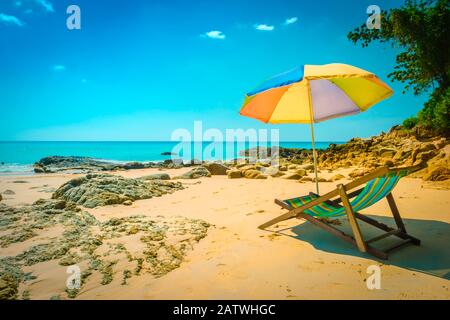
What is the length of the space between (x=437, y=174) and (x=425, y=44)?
913cm

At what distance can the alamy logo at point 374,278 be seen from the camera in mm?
2445

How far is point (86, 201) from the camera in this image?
580cm

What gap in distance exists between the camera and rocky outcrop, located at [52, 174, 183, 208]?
5895 mm

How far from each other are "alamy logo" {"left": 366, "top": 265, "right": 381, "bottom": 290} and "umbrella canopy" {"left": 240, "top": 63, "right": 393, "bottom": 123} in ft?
8.64

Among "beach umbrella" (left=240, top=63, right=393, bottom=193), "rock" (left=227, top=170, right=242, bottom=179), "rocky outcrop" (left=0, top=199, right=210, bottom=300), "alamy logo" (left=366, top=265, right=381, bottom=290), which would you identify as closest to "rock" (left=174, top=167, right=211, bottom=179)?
"rock" (left=227, top=170, right=242, bottom=179)

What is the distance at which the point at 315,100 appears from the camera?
5.05 m

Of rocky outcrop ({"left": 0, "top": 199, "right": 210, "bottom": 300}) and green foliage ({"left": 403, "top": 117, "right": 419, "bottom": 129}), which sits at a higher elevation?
green foliage ({"left": 403, "top": 117, "right": 419, "bottom": 129})

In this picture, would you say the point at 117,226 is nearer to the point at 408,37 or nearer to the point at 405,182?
the point at 405,182

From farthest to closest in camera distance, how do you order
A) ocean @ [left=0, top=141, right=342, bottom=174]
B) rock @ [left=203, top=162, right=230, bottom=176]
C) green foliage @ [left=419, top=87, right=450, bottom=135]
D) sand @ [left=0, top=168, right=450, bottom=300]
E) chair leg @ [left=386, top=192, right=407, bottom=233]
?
ocean @ [left=0, top=141, right=342, bottom=174] < rock @ [left=203, top=162, right=230, bottom=176] < green foliage @ [left=419, top=87, right=450, bottom=135] < chair leg @ [left=386, top=192, right=407, bottom=233] < sand @ [left=0, top=168, right=450, bottom=300]

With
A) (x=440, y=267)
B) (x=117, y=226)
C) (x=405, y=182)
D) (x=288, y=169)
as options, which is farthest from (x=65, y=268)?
(x=288, y=169)

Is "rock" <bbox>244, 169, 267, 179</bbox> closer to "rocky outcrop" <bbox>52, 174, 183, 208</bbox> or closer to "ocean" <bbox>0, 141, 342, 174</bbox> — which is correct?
"rocky outcrop" <bbox>52, 174, 183, 208</bbox>

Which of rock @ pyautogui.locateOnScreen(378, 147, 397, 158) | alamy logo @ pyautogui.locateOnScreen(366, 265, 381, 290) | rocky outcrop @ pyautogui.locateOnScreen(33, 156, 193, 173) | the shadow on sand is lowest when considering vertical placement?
alamy logo @ pyautogui.locateOnScreen(366, 265, 381, 290)

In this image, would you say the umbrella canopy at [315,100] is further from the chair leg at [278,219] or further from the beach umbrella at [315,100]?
the chair leg at [278,219]
